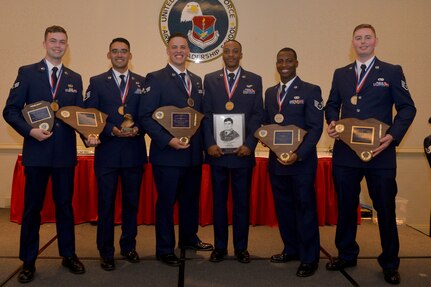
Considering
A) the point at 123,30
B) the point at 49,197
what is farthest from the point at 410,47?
the point at 49,197

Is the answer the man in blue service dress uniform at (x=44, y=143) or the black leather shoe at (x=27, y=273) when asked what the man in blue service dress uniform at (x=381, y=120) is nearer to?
the man in blue service dress uniform at (x=44, y=143)

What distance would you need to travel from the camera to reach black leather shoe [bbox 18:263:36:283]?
264cm

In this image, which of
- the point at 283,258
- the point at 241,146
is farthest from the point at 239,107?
the point at 283,258

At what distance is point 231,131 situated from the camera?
2.93 metres

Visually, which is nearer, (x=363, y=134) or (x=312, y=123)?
(x=363, y=134)

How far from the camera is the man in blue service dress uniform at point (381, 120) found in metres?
2.65

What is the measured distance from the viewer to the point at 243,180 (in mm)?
2979

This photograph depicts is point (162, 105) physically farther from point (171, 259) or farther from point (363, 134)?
point (363, 134)

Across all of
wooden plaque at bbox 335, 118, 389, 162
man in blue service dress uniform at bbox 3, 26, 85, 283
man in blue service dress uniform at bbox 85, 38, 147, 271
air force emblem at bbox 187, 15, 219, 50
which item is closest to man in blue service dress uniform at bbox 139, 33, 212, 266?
man in blue service dress uniform at bbox 85, 38, 147, 271

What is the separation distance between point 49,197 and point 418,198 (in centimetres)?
491

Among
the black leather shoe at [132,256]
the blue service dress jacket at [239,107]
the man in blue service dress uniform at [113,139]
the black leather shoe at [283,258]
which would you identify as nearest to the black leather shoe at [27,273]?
the man in blue service dress uniform at [113,139]

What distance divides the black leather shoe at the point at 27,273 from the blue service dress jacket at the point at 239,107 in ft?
5.07

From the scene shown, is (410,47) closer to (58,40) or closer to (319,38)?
(319,38)

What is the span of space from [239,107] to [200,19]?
8.18 feet
